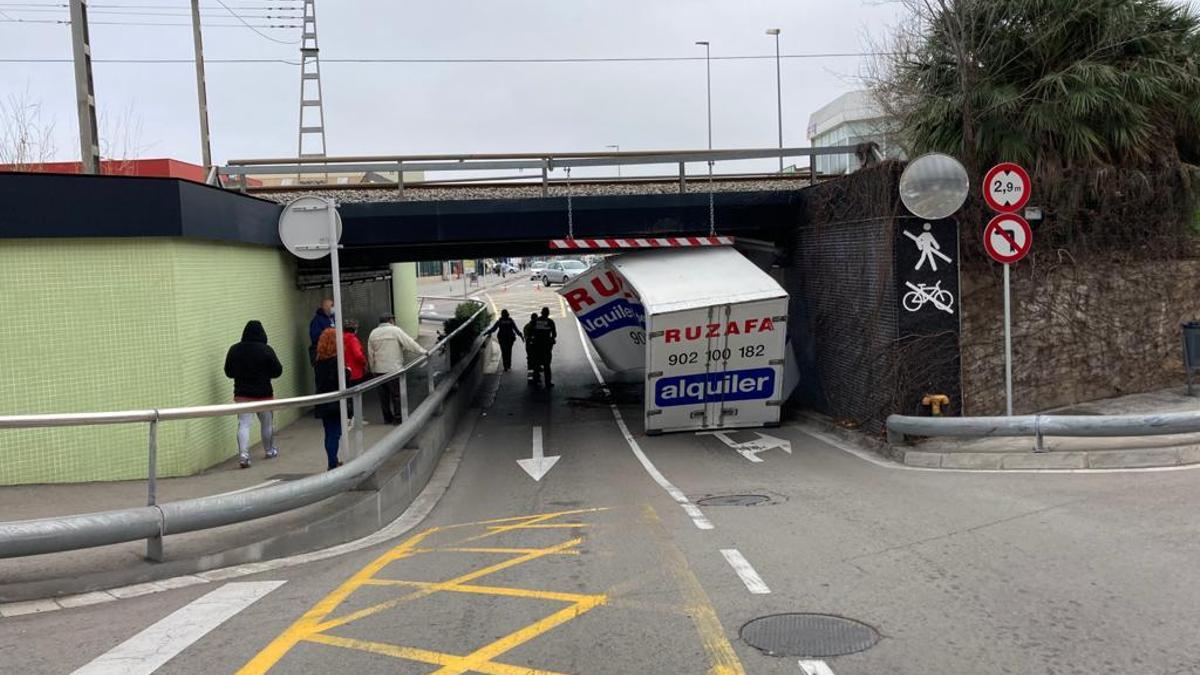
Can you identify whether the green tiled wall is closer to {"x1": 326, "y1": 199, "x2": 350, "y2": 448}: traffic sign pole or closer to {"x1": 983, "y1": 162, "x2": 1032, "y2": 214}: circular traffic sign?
{"x1": 326, "y1": 199, "x2": 350, "y2": 448}: traffic sign pole

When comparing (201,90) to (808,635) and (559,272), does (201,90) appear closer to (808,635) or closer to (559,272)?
(808,635)

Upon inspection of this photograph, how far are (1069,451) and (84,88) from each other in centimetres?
1373

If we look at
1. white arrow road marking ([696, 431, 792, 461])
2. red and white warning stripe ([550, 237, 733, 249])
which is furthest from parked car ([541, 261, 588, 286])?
white arrow road marking ([696, 431, 792, 461])

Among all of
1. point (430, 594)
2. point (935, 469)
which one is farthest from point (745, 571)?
point (935, 469)

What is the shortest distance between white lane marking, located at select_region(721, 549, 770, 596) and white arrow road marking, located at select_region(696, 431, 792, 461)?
518cm

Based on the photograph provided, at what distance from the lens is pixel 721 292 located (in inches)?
532

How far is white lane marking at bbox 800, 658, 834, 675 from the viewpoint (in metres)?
4.62

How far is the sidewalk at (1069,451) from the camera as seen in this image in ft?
32.1

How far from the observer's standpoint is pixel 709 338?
13500 millimetres

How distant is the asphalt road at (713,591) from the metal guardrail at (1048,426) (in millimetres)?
770

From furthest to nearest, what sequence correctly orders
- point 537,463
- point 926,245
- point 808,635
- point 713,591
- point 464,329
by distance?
point 464,329
point 537,463
point 926,245
point 713,591
point 808,635

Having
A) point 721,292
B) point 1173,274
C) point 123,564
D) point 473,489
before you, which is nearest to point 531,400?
point 721,292

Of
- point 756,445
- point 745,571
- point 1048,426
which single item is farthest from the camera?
point 756,445

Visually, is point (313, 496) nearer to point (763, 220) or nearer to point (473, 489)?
point (473, 489)
